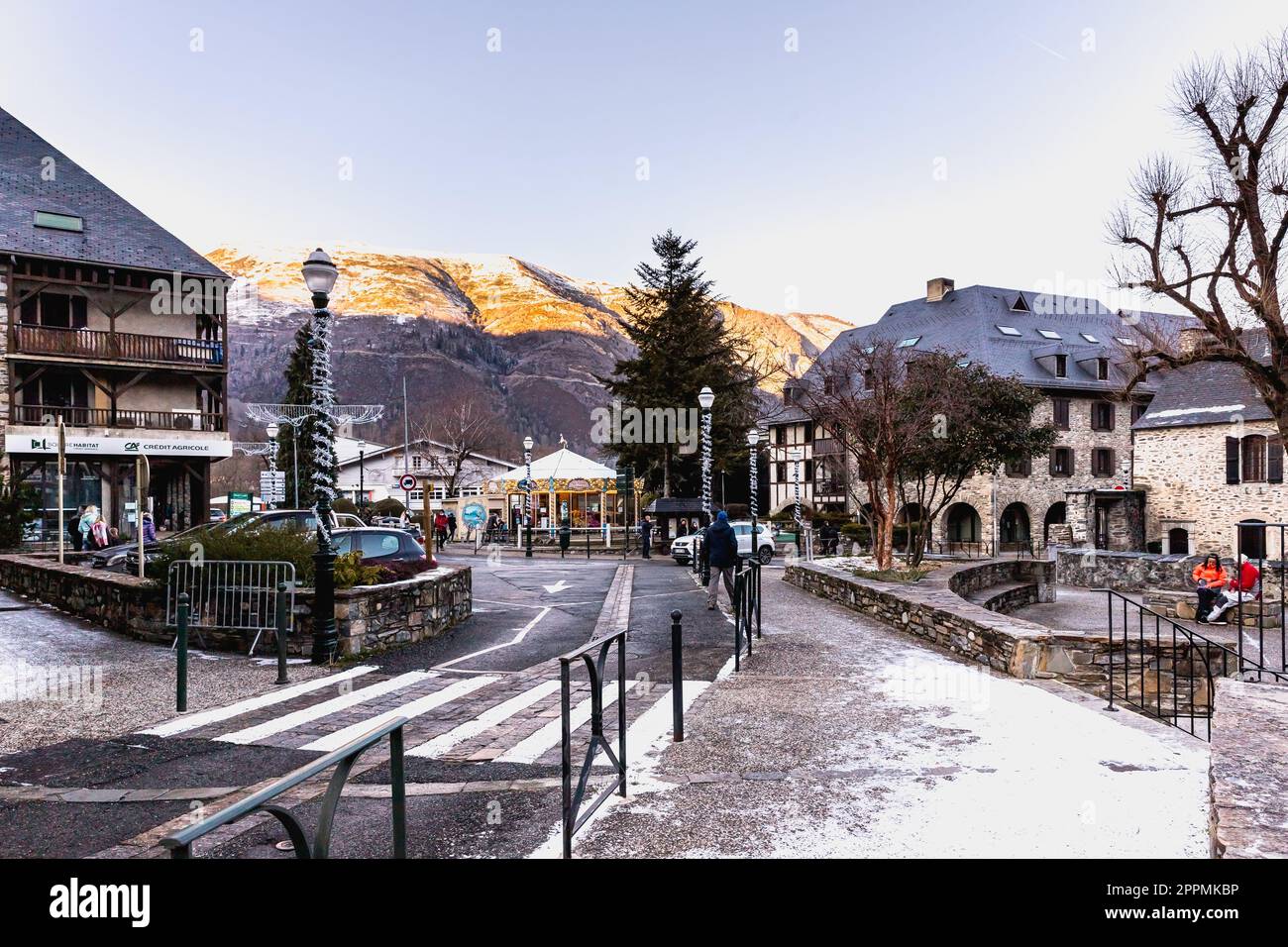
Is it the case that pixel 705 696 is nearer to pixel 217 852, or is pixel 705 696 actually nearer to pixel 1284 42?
pixel 217 852

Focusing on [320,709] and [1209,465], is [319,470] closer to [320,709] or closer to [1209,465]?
[320,709]

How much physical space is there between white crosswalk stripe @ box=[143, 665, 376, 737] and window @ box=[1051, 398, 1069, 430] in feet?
141

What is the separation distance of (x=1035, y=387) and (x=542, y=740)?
42.9 meters

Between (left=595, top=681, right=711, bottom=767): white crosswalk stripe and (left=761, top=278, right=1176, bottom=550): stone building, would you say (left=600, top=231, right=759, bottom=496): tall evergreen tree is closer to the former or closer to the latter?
(left=761, top=278, right=1176, bottom=550): stone building

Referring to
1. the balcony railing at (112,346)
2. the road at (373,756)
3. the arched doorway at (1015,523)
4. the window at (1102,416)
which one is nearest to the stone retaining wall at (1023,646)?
the road at (373,756)

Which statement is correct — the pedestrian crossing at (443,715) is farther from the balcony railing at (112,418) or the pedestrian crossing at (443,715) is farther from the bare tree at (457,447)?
the bare tree at (457,447)

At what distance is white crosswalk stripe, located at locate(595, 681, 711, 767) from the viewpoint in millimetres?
6094

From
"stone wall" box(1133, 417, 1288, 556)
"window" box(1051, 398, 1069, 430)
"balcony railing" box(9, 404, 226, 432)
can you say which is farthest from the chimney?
"balcony railing" box(9, 404, 226, 432)

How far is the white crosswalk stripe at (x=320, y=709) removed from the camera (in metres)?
6.95

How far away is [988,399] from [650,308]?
27556 millimetres

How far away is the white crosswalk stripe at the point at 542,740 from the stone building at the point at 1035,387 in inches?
1346

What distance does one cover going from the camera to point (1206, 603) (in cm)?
1739

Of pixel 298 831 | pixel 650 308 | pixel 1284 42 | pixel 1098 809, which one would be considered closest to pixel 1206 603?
pixel 1284 42
